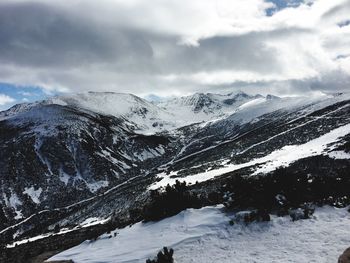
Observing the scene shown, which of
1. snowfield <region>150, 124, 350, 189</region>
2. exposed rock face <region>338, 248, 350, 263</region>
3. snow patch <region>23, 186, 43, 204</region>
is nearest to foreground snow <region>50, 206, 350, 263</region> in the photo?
exposed rock face <region>338, 248, 350, 263</region>

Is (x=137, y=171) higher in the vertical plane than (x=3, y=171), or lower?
lower

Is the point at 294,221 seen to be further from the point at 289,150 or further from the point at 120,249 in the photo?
the point at 289,150

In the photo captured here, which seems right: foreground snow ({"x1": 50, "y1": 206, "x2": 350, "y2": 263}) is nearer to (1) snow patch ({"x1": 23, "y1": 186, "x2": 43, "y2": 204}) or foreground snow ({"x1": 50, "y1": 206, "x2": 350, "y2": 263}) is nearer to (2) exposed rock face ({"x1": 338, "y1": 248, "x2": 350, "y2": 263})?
(2) exposed rock face ({"x1": 338, "y1": 248, "x2": 350, "y2": 263})

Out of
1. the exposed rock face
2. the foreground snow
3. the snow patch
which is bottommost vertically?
the exposed rock face

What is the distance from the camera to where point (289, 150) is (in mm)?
128750

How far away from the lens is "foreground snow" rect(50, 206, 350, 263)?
19.4 metres

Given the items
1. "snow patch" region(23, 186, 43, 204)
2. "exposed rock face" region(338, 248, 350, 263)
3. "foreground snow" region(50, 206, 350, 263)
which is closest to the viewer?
"exposed rock face" region(338, 248, 350, 263)

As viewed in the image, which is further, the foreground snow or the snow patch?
the snow patch

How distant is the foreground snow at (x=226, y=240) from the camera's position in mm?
Answer: 19422

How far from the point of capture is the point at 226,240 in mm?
22562

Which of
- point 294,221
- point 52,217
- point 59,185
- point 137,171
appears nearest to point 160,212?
point 294,221

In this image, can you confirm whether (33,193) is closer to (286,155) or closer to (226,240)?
(286,155)

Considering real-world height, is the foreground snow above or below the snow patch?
below

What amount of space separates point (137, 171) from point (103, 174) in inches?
685
